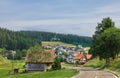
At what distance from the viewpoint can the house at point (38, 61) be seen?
4055 inches

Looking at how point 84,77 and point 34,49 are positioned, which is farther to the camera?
point 34,49

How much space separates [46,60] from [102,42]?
1525 cm

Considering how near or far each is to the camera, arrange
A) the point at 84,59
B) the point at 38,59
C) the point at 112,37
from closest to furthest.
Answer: the point at 112,37
the point at 38,59
the point at 84,59

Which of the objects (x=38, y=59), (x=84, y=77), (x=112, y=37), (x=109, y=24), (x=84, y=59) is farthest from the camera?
(x=84, y=59)

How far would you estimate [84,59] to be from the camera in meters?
192

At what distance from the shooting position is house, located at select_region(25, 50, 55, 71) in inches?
4055

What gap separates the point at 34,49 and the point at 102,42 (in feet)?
58.4

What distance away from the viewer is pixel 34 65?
103875mm

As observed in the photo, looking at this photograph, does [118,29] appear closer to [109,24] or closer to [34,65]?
[109,24]

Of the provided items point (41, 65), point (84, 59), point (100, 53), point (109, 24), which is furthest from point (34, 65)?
point (84, 59)

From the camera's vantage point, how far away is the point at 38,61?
103375 mm

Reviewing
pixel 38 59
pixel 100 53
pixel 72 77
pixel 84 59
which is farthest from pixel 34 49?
pixel 84 59

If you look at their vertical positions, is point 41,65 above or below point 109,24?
below

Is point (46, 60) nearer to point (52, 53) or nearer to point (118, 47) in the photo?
point (52, 53)
